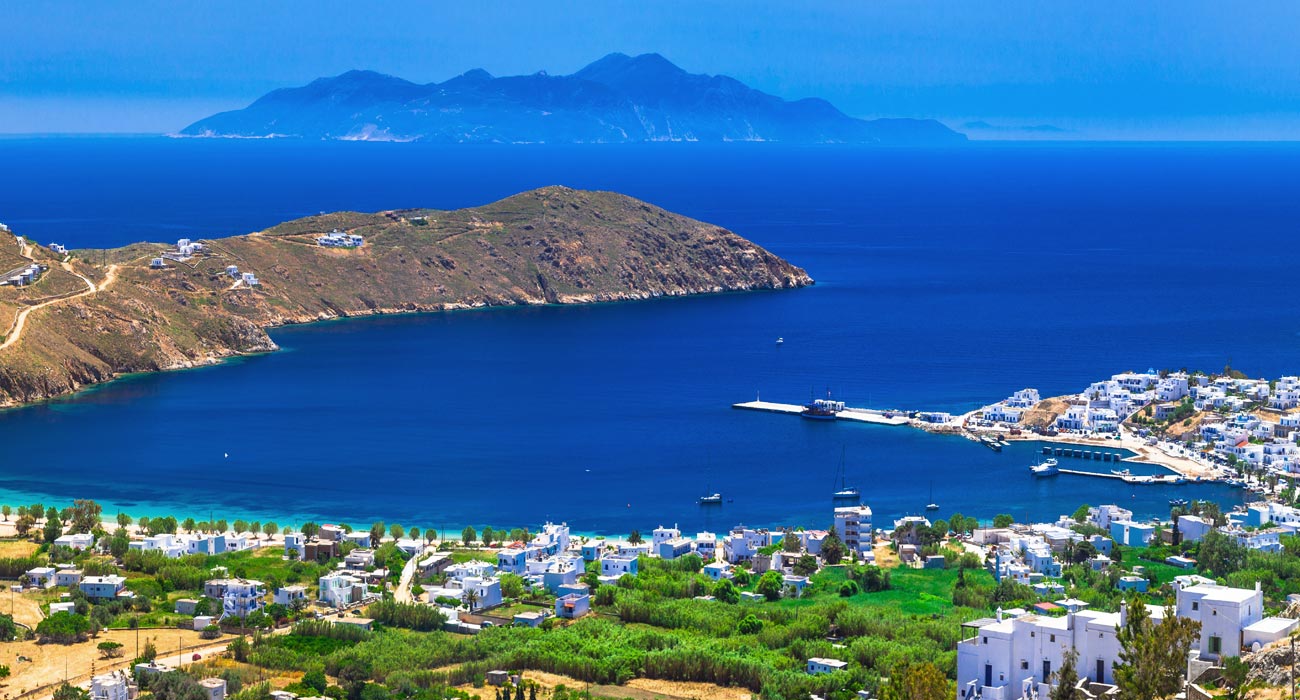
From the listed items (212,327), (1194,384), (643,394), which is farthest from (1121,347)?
(212,327)

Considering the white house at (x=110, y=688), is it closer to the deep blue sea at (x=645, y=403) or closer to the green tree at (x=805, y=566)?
the green tree at (x=805, y=566)

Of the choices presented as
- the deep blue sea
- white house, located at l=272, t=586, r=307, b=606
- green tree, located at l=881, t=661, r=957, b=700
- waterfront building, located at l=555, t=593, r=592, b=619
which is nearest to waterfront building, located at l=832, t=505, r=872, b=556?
the deep blue sea

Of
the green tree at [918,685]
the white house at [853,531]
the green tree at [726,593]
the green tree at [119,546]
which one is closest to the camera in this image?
the green tree at [918,685]

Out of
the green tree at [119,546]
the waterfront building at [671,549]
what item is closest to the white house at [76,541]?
the green tree at [119,546]

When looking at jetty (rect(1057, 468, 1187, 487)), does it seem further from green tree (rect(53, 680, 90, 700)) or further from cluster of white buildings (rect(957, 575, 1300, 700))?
green tree (rect(53, 680, 90, 700))

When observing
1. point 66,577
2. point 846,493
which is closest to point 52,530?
point 66,577

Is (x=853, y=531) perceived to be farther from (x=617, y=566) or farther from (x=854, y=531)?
(x=617, y=566)
